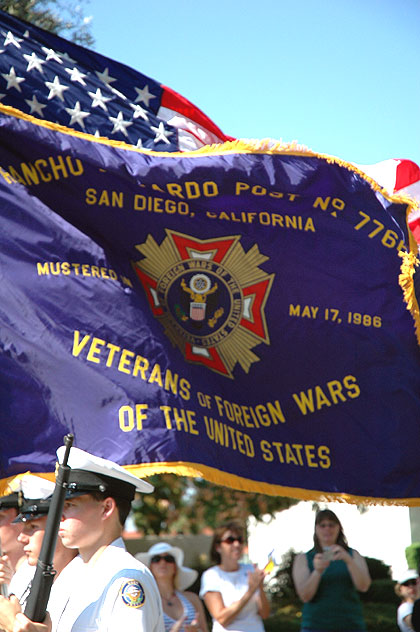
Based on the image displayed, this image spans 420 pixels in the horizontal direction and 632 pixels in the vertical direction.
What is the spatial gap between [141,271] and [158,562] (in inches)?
110

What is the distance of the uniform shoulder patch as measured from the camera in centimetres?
274

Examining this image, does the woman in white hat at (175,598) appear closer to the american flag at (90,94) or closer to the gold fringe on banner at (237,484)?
the gold fringe on banner at (237,484)

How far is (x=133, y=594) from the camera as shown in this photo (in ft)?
9.04

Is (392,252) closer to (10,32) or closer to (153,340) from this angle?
(153,340)

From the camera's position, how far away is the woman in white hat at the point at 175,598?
Result: 6.42 meters

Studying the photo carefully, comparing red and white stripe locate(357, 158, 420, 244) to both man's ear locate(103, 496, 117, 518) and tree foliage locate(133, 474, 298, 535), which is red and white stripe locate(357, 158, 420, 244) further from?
tree foliage locate(133, 474, 298, 535)

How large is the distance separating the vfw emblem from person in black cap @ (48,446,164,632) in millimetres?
1544

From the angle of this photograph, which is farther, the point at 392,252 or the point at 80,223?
the point at 392,252

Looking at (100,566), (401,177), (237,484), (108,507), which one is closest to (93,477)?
(108,507)

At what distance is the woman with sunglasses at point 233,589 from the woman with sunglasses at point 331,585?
329mm

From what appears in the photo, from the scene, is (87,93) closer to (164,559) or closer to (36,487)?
(36,487)

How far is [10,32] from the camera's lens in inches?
189

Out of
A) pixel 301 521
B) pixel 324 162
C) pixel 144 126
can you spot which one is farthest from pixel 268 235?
pixel 301 521

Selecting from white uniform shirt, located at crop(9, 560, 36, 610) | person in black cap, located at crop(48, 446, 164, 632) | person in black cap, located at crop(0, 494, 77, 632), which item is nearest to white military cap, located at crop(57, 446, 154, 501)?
person in black cap, located at crop(48, 446, 164, 632)
